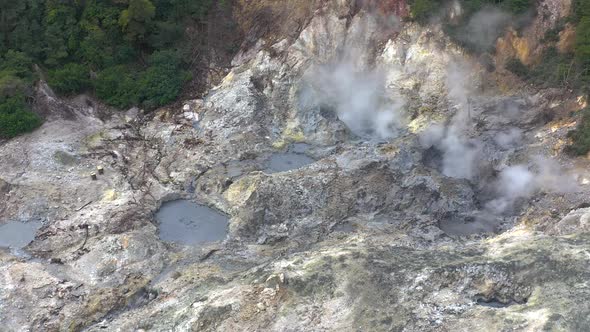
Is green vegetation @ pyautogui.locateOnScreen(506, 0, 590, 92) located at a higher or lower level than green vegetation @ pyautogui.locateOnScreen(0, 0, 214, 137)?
higher

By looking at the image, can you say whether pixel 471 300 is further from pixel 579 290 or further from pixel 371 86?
pixel 371 86

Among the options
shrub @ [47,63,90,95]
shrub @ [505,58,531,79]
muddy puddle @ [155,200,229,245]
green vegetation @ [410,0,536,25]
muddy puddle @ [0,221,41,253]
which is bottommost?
muddy puddle @ [0,221,41,253]

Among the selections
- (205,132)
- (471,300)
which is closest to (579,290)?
(471,300)

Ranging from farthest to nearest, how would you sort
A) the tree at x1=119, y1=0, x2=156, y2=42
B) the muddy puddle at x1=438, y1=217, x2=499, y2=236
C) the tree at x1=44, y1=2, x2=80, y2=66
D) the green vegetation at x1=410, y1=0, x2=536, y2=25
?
the tree at x1=44, y1=2, x2=80, y2=66 < the tree at x1=119, y1=0, x2=156, y2=42 < the green vegetation at x1=410, y1=0, x2=536, y2=25 < the muddy puddle at x1=438, y1=217, x2=499, y2=236

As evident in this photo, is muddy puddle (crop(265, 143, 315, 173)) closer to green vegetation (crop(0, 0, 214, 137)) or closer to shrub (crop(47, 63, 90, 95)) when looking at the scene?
green vegetation (crop(0, 0, 214, 137))

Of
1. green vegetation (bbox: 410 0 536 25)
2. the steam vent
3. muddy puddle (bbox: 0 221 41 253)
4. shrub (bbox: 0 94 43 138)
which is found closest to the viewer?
the steam vent

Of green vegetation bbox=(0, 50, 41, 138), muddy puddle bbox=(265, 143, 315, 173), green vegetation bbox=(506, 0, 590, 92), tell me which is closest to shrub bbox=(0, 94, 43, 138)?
green vegetation bbox=(0, 50, 41, 138)

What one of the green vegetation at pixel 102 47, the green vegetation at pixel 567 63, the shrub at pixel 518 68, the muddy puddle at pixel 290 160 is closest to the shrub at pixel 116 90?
the green vegetation at pixel 102 47
